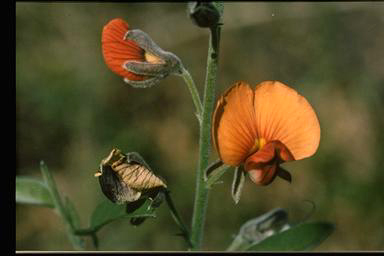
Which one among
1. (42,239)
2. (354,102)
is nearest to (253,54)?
(354,102)

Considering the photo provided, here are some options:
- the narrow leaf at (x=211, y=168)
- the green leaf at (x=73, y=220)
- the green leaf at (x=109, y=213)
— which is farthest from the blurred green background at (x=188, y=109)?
the narrow leaf at (x=211, y=168)

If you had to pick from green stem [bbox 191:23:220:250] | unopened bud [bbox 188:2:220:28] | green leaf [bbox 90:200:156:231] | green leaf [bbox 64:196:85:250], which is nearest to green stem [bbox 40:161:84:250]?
green leaf [bbox 64:196:85:250]

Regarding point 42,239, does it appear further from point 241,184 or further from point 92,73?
point 241,184

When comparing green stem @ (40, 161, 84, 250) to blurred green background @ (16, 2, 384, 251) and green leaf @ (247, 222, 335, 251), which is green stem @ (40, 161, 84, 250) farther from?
blurred green background @ (16, 2, 384, 251)

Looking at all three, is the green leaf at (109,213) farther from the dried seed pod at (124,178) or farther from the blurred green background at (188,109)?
the blurred green background at (188,109)

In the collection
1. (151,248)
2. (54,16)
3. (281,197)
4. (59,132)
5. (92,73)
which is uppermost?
(54,16)
